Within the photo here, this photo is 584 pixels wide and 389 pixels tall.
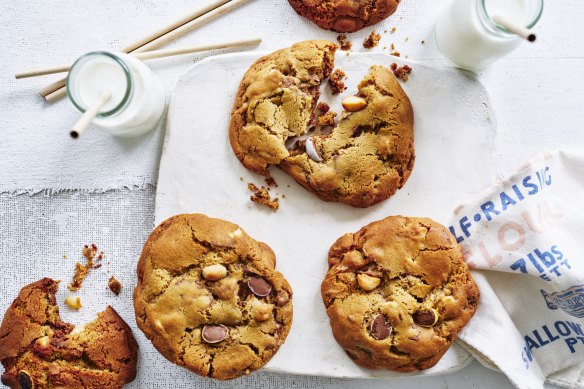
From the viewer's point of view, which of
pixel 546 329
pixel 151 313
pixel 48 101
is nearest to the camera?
pixel 151 313

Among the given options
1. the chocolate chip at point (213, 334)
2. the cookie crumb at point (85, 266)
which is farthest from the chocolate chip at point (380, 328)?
the cookie crumb at point (85, 266)

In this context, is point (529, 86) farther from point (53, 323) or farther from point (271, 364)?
point (53, 323)

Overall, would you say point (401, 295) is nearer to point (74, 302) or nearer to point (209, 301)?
point (209, 301)

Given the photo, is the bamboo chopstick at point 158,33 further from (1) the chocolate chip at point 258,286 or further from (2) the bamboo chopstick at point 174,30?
(1) the chocolate chip at point 258,286

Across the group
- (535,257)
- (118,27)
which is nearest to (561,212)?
(535,257)

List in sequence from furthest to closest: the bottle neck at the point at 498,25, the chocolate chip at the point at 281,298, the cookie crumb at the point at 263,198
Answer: the cookie crumb at the point at 263,198 < the chocolate chip at the point at 281,298 < the bottle neck at the point at 498,25

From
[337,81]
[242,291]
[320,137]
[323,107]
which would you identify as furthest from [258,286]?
[337,81]
